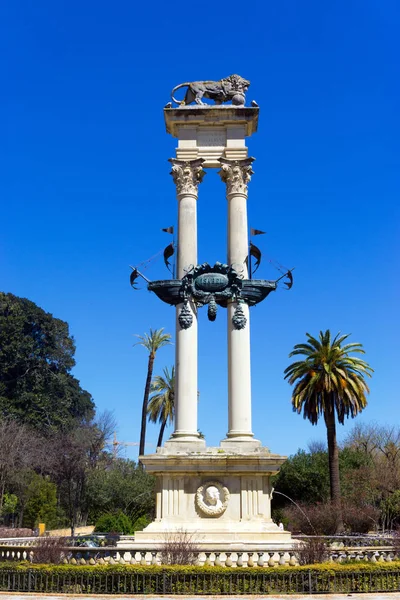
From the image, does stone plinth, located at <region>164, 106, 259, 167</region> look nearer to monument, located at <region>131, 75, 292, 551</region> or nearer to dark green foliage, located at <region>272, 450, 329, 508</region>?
monument, located at <region>131, 75, 292, 551</region>

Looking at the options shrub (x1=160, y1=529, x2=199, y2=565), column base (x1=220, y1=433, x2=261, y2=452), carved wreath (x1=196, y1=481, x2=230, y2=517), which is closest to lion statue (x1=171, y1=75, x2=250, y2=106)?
column base (x1=220, y1=433, x2=261, y2=452)

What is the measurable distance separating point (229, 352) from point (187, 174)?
6.63m

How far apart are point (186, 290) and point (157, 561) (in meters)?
9.43

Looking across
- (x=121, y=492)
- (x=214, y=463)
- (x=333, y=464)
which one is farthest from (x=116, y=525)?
(x=214, y=463)

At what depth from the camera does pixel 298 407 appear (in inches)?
A: 1682

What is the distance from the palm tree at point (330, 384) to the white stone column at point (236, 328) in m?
19.1

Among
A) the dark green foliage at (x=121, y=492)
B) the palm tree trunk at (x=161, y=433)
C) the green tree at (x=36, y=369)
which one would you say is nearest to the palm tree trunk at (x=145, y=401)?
the dark green foliage at (x=121, y=492)

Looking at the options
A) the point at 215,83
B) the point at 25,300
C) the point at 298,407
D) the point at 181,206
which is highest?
the point at 25,300

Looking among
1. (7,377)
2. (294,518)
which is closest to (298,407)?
(294,518)

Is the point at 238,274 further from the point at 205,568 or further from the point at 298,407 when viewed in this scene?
the point at 298,407

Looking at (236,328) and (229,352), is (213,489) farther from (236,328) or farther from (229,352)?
(236,328)

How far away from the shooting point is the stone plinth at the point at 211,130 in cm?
2544

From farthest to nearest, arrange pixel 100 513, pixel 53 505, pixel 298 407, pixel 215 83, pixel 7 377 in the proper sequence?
pixel 7 377, pixel 53 505, pixel 100 513, pixel 298 407, pixel 215 83

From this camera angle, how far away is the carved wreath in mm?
21203
